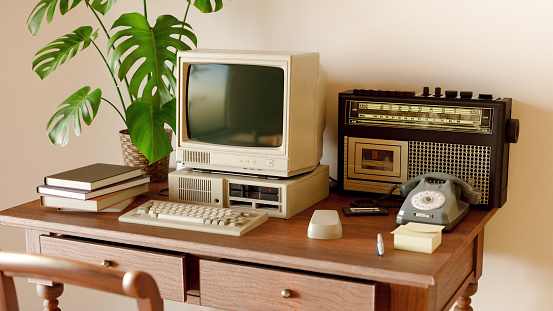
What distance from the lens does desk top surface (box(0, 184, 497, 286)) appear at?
1418 millimetres

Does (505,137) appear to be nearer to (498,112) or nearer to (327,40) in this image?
(498,112)

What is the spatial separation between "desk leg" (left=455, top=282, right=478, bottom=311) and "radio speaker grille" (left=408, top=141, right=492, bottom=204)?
0.80ft

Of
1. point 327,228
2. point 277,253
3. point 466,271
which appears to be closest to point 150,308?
point 277,253

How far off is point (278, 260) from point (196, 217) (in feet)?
1.00

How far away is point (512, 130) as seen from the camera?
1.81 m

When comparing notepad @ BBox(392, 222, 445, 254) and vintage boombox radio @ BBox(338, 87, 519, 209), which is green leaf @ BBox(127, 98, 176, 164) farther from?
notepad @ BBox(392, 222, 445, 254)

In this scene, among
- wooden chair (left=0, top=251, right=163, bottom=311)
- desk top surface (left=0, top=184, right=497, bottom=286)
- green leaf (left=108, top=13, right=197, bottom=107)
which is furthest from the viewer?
green leaf (left=108, top=13, right=197, bottom=107)

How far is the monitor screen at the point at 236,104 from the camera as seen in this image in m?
1.82

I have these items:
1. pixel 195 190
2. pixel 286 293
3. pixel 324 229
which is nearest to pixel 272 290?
pixel 286 293

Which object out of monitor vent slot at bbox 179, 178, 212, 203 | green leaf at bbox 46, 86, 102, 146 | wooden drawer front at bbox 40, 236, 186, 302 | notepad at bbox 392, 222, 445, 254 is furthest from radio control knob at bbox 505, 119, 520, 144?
green leaf at bbox 46, 86, 102, 146

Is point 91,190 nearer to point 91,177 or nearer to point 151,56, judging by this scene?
point 91,177

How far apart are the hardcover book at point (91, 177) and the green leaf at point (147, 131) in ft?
0.27

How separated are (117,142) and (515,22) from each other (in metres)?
1.48

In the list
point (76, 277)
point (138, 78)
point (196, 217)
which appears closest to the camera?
point (76, 277)
